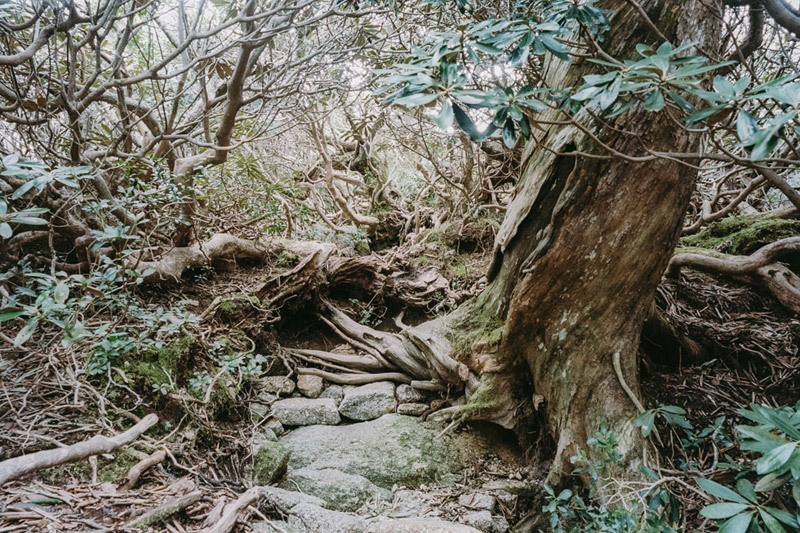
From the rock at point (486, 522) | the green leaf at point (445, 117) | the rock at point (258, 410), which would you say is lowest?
the rock at point (258, 410)

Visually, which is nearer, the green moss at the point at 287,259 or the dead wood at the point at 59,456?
the dead wood at the point at 59,456

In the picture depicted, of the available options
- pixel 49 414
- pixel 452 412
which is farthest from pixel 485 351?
pixel 49 414

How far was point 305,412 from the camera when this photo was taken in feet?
11.6

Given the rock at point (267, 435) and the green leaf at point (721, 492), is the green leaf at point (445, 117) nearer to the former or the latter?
the green leaf at point (721, 492)

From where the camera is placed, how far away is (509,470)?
3.16 m

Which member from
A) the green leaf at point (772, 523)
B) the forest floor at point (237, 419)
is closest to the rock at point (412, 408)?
the forest floor at point (237, 419)

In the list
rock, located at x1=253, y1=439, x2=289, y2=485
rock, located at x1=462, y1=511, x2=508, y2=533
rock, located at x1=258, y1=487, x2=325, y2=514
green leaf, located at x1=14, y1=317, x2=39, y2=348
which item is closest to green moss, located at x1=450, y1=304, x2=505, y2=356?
rock, located at x1=462, y1=511, x2=508, y2=533

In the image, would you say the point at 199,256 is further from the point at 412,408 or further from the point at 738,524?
the point at 738,524

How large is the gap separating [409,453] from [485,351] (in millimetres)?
1038

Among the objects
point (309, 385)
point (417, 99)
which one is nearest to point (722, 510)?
point (417, 99)

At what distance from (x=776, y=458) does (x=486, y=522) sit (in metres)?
1.90

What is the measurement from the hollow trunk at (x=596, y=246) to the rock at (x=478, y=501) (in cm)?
54

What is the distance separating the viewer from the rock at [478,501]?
9.04 ft

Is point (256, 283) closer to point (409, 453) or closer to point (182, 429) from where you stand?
point (182, 429)
